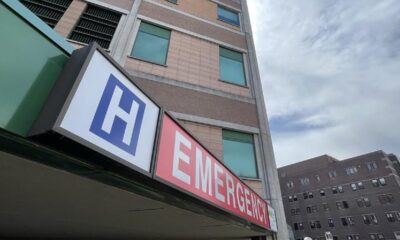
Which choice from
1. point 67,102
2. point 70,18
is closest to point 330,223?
point 70,18

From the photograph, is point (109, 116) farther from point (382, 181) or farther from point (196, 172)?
point (382, 181)

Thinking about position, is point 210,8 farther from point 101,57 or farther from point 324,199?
point 324,199

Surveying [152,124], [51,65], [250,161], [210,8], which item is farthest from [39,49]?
[210,8]

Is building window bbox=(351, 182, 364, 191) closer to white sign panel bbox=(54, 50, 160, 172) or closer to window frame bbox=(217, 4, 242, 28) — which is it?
window frame bbox=(217, 4, 242, 28)

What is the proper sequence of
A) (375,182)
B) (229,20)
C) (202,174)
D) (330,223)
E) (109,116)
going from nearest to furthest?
(109,116), (202,174), (229,20), (375,182), (330,223)

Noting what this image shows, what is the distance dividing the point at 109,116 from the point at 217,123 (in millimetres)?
5957

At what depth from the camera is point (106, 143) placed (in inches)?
69.9

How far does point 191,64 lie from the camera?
859 centimetres

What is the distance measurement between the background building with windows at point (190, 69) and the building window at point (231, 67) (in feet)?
0.15

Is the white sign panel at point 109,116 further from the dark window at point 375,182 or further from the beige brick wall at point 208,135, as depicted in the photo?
the dark window at point 375,182

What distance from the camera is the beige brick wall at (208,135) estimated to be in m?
7.17

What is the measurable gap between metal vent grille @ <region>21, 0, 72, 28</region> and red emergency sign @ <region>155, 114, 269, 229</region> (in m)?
7.15

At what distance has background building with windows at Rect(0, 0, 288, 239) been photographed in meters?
7.29

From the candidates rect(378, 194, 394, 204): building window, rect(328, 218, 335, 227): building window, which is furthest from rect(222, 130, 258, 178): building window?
rect(328, 218, 335, 227): building window
